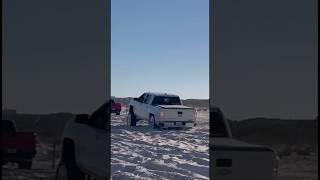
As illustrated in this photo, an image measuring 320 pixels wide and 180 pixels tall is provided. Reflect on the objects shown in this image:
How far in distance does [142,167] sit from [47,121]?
2.13 m

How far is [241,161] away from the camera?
121 inches

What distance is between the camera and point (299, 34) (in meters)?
3.75

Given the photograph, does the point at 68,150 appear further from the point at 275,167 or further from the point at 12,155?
the point at 275,167

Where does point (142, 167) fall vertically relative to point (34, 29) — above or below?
below

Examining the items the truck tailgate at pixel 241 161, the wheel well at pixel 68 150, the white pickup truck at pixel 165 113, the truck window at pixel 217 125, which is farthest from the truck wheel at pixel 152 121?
the truck tailgate at pixel 241 161

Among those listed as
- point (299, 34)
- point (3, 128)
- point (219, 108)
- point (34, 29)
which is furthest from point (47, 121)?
point (299, 34)

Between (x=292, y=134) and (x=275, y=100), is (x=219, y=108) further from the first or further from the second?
(x=292, y=134)

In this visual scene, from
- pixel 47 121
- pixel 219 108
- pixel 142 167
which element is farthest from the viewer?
pixel 142 167

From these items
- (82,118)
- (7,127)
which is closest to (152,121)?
(82,118)

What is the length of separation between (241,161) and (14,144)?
1816mm

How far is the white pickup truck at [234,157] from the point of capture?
300cm

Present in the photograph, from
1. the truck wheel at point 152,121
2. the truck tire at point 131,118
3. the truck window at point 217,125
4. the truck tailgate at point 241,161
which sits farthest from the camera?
the truck tire at point 131,118

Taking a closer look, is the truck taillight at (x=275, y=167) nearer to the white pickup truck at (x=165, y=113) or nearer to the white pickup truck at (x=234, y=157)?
the white pickup truck at (x=234, y=157)

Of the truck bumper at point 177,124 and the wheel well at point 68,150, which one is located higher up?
the wheel well at point 68,150
